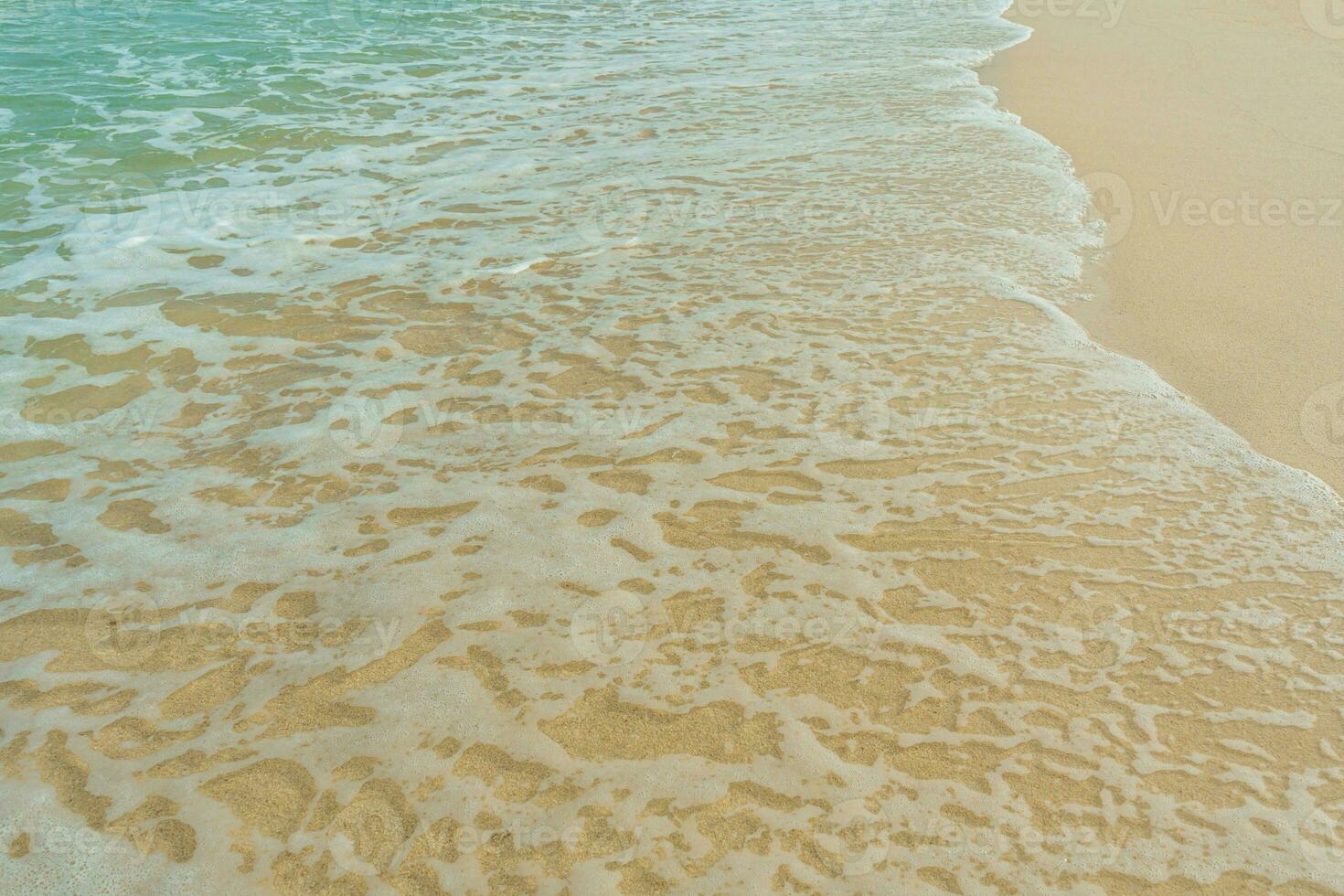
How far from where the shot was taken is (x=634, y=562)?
11.2 ft

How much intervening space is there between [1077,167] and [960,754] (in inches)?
248

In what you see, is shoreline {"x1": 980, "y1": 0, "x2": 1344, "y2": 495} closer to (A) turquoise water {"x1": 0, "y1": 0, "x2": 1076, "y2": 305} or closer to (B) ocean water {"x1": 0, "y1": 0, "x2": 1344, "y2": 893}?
(B) ocean water {"x1": 0, "y1": 0, "x2": 1344, "y2": 893}

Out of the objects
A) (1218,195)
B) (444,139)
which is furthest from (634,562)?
(444,139)

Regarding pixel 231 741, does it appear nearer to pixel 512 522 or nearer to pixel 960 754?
pixel 512 522

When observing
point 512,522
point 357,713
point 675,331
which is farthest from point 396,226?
point 357,713

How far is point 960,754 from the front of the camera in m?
2.68

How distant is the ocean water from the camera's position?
250 centimetres

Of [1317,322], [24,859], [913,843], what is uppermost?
[1317,322]

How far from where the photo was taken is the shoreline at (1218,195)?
4.54 m

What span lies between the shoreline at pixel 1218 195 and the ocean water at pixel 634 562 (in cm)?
36

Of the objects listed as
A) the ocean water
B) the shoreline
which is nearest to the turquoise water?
the ocean water

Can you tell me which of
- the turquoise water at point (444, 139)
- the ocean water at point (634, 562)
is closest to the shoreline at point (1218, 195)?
the ocean water at point (634, 562)

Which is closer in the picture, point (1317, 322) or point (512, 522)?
point (512, 522)

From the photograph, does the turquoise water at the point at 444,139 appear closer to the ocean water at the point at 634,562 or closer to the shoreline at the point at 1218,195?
the ocean water at the point at 634,562
